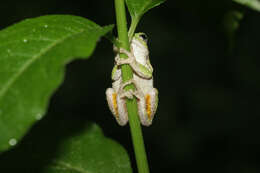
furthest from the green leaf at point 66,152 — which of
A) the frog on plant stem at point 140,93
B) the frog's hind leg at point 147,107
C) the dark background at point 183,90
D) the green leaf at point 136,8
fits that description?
the dark background at point 183,90

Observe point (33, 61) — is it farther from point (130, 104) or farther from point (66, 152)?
point (66, 152)

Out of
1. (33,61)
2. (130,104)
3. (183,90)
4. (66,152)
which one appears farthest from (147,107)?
(183,90)

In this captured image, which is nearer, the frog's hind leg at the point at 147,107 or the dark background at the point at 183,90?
the frog's hind leg at the point at 147,107

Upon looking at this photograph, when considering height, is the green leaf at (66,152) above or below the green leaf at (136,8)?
below

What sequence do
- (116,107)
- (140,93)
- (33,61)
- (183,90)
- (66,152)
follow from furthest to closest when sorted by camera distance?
(183,90) < (116,107) < (140,93) < (66,152) < (33,61)

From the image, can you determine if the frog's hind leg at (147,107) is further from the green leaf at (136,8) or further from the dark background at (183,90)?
the dark background at (183,90)

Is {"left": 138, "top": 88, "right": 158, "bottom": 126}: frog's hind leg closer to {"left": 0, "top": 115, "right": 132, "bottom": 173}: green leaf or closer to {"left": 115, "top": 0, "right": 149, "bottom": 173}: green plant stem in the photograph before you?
{"left": 0, "top": 115, "right": 132, "bottom": 173}: green leaf

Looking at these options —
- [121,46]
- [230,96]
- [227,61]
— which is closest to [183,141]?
[230,96]

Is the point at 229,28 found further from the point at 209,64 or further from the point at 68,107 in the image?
the point at 209,64
